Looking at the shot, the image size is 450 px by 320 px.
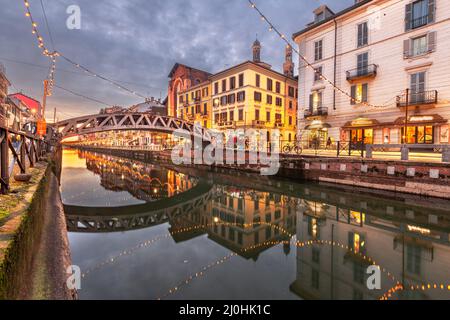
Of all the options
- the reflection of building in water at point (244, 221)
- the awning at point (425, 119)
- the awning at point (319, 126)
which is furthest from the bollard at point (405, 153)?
the awning at point (319, 126)

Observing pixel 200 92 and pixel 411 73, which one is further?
pixel 200 92

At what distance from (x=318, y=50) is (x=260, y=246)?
2701cm

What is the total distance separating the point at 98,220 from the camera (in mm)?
10227

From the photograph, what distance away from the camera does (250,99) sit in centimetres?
3738

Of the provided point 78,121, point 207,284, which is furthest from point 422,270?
point 78,121

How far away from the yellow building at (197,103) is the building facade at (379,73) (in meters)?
21.1

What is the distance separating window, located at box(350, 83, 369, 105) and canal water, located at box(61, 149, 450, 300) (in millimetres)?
13544

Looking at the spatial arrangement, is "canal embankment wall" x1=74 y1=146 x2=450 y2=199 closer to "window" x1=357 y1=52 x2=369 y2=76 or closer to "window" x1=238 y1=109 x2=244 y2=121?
"window" x1=357 y1=52 x2=369 y2=76

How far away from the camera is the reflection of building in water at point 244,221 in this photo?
27.6 feet

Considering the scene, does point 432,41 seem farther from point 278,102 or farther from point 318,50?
point 278,102

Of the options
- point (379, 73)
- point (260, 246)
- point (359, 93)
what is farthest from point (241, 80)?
point (260, 246)

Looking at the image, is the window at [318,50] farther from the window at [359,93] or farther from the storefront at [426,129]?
the storefront at [426,129]
